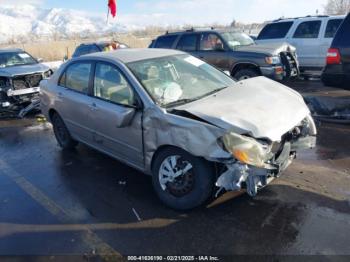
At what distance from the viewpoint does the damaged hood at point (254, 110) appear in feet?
11.3

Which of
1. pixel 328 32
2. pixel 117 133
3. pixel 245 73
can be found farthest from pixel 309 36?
pixel 117 133

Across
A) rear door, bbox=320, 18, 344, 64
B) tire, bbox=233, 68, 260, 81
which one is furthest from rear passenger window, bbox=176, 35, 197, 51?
rear door, bbox=320, 18, 344, 64

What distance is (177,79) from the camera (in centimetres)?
458

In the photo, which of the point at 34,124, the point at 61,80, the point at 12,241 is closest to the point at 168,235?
the point at 12,241

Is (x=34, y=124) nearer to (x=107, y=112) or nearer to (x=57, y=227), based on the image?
(x=107, y=112)


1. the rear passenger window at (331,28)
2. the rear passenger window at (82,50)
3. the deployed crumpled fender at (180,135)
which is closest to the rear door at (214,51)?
the rear passenger window at (331,28)

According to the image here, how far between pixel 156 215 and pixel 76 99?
91.9 inches

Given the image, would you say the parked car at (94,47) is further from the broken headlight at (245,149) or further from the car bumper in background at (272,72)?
the broken headlight at (245,149)

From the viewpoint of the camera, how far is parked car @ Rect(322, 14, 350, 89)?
6.82 m

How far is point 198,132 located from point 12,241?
7.08ft

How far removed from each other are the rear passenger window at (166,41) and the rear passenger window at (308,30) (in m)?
4.12

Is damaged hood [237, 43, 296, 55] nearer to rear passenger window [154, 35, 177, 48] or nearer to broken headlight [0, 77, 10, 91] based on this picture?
rear passenger window [154, 35, 177, 48]

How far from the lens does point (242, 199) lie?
4070 mm

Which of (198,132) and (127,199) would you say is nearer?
(198,132)
